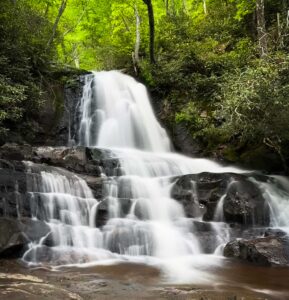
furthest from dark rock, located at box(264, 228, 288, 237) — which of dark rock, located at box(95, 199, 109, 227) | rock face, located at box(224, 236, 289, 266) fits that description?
dark rock, located at box(95, 199, 109, 227)

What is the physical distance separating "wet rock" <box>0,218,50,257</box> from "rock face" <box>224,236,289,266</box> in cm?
414

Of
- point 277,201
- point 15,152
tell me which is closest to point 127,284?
point 277,201

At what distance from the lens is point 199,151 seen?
15242 millimetres

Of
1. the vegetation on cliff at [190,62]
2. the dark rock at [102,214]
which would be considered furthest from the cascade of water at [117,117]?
the dark rock at [102,214]

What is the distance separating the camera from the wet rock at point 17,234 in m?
7.46

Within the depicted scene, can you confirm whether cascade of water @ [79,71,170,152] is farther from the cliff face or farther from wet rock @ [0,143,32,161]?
wet rock @ [0,143,32,161]

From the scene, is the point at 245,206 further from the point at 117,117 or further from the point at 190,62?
the point at 190,62

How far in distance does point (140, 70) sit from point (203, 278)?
14.5 metres

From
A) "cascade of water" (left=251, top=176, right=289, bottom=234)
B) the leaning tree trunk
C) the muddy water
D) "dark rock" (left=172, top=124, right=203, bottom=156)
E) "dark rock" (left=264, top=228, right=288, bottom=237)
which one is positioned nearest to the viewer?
the muddy water

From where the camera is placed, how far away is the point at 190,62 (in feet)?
56.1

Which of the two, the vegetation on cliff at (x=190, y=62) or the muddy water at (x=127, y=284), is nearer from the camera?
the muddy water at (x=127, y=284)

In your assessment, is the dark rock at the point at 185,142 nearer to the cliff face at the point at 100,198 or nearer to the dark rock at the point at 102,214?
the cliff face at the point at 100,198

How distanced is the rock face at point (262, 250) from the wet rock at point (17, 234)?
13.6 feet

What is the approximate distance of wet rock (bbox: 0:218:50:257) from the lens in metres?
7.46
